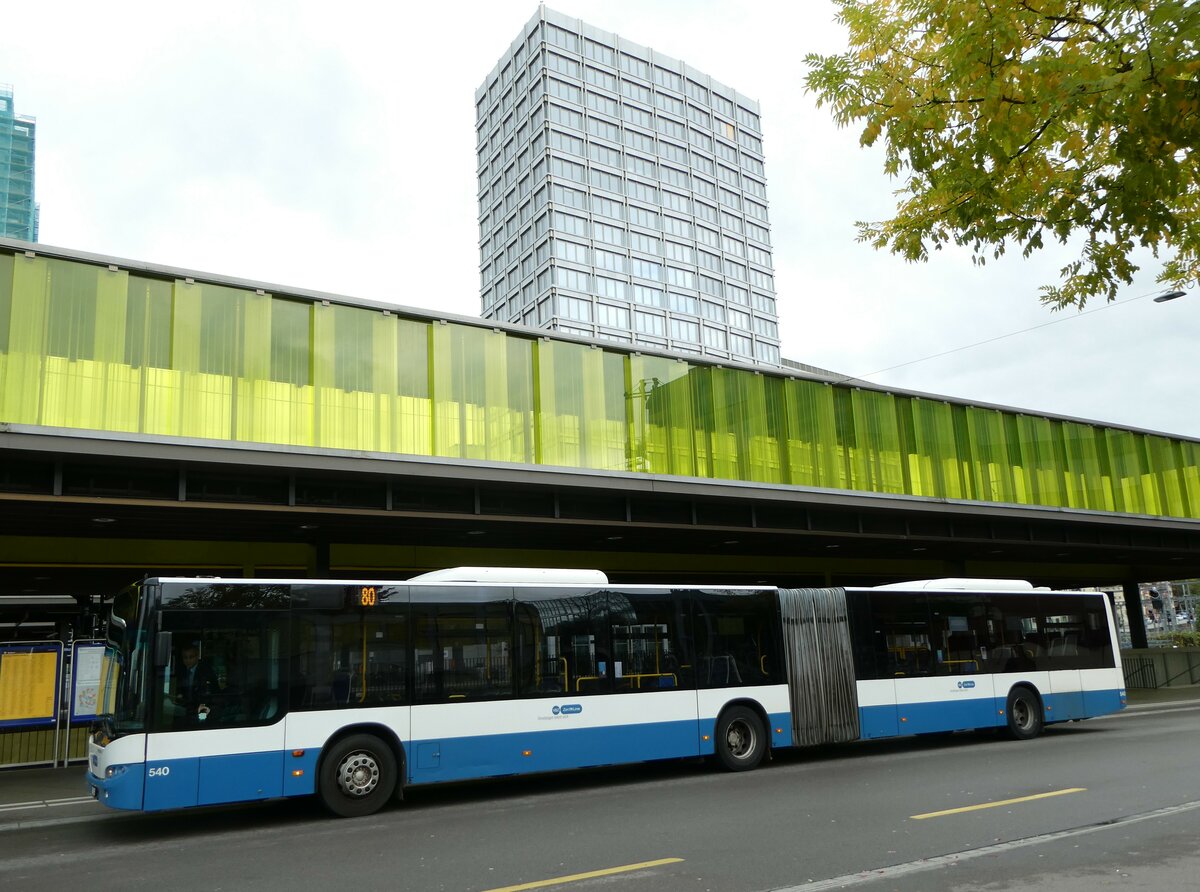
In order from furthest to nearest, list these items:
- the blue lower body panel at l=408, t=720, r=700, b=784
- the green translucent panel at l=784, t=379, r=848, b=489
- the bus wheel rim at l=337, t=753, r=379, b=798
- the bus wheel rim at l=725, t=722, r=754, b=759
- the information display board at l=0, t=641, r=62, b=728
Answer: the green translucent panel at l=784, t=379, r=848, b=489 < the information display board at l=0, t=641, r=62, b=728 < the bus wheel rim at l=725, t=722, r=754, b=759 < the blue lower body panel at l=408, t=720, r=700, b=784 < the bus wheel rim at l=337, t=753, r=379, b=798

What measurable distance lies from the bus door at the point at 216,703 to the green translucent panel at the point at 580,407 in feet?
25.2

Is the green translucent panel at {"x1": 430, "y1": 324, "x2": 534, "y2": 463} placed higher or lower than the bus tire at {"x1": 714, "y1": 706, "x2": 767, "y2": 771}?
higher

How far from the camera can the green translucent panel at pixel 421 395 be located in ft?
46.2

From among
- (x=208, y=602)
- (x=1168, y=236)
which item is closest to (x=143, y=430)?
(x=208, y=602)

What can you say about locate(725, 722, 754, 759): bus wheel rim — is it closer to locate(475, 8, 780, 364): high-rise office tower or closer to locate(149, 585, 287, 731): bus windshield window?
locate(149, 585, 287, 731): bus windshield window

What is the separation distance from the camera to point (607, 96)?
99188 mm

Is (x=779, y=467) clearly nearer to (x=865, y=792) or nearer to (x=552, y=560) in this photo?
(x=552, y=560)

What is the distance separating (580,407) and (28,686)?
10.8 meters

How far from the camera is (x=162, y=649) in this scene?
10.7 metres

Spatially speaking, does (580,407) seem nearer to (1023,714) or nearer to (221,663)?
(221,663)

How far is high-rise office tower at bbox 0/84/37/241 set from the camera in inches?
3740

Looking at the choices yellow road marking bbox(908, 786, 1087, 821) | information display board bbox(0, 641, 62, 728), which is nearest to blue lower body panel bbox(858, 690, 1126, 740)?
yellow road marking bbox(908, 786, 1087, 821)

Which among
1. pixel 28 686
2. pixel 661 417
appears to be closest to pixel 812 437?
→ pixel 661 417

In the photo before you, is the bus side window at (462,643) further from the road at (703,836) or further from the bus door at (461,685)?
the road at (703,836)
